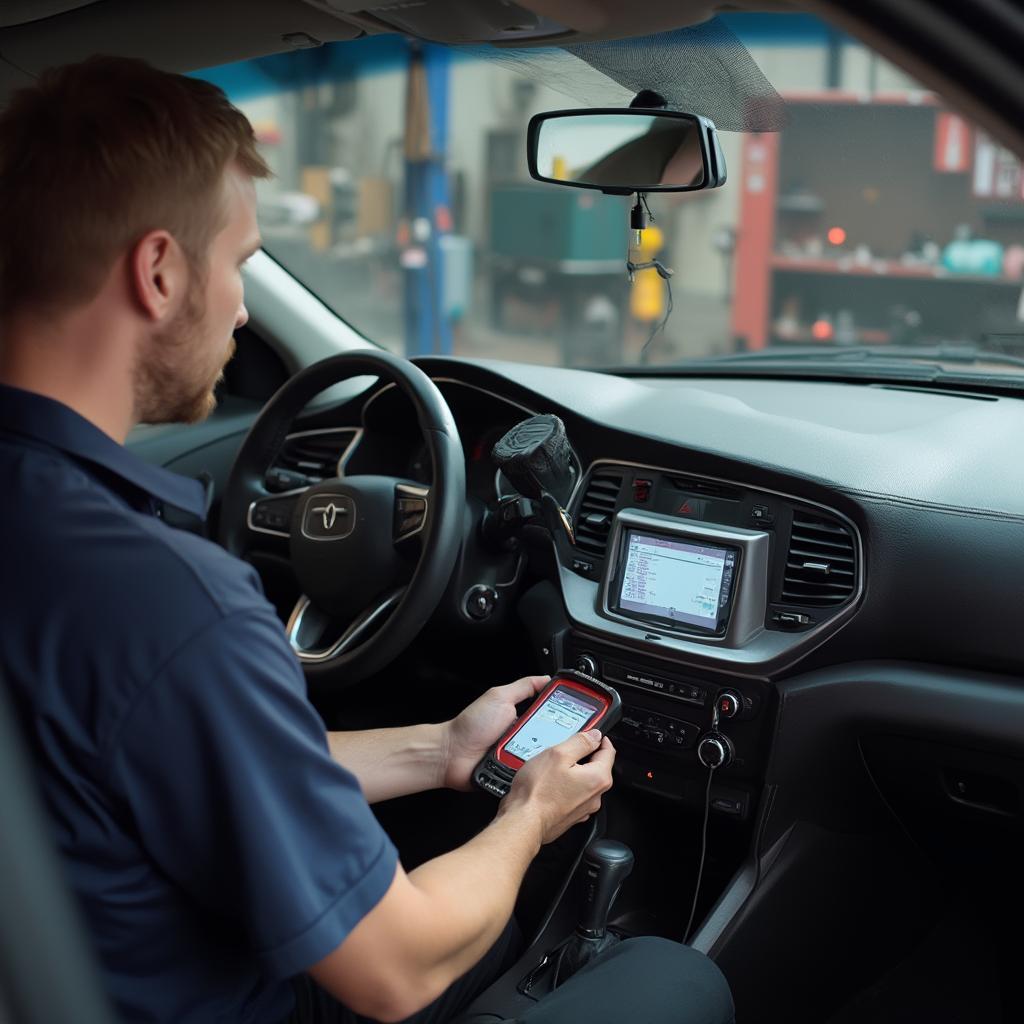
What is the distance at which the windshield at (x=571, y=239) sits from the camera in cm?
652

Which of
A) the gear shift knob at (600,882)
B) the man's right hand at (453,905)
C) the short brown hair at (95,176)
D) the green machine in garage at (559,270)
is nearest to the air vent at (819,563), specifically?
the gear shift knob at (600,882)

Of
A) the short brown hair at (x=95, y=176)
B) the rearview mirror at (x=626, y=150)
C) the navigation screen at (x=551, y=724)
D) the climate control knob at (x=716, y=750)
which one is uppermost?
the rearview mirror at (x=626, y=150)

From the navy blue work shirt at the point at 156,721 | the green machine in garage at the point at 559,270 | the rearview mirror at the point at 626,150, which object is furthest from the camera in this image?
the green machine in garage at the point at 559,270

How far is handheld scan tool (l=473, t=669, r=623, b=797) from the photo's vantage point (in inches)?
75.0

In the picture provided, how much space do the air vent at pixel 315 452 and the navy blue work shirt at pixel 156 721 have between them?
1.59 m

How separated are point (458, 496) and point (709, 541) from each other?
0.45 metres

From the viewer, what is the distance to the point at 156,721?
3.66ft

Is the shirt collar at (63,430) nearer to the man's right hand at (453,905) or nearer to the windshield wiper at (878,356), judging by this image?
the man's right hand at (453,905)

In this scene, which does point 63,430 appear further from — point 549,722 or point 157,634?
point 549,722

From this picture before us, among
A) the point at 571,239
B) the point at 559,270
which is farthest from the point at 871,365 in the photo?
the point at 559,270

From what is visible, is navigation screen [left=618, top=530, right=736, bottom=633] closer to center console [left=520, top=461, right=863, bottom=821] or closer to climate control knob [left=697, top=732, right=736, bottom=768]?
center console [left=520, top=461, right=863, bottom=821]

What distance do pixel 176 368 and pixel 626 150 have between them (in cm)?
104

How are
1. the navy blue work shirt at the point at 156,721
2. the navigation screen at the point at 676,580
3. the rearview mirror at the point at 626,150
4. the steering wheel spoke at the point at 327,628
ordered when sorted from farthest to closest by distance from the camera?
the steering wheel spoke at the point at 327,628, the navigation screen at the point at 676,580, the rearview mirror at the point at 626,150, the navy blue work shirt at the point at 156,721

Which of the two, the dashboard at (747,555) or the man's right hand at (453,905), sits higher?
the dashboard at (747,555)
